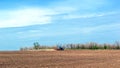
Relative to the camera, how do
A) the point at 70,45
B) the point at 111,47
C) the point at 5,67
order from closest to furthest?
the point at 5,67, the point at 111,47, the point at 70,45

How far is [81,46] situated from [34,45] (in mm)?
5464

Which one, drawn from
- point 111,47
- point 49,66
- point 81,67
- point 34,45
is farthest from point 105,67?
point 34,45

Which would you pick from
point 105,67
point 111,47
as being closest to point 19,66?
point 105,67

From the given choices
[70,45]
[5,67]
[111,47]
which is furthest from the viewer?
[70,45]

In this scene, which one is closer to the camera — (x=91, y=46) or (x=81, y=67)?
(x=81, y=67)

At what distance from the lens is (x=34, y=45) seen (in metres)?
43.7

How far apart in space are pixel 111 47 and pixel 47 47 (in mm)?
7469

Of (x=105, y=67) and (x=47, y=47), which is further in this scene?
(x=47, y=47)

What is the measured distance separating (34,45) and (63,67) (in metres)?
26.3

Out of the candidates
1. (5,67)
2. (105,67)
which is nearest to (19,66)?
(5,67)

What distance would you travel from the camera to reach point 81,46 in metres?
42.8

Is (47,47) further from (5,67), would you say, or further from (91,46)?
(5,67)

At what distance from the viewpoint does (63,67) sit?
17.6 m

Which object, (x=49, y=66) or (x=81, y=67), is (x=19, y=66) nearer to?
(x=49, y=66)
